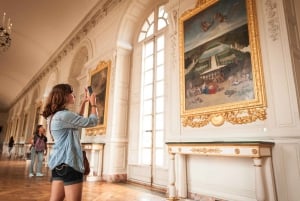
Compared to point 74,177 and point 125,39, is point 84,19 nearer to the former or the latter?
point 125,39

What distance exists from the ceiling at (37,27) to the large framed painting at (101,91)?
2.70 m

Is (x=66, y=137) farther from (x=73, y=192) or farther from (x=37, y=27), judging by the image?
(x=37, y=27)

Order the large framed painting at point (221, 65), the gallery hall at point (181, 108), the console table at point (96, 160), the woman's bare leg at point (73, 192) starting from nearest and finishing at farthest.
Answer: the woman's bare leg at point (73, 192) → the gallery hall at point (181, 108) → the large framed painting at point (221, 65) → the console table at point (96, 160)

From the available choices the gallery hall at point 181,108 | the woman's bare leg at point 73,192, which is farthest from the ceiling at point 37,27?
the woman's bare leg at point 73,192

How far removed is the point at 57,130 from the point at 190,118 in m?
2.82

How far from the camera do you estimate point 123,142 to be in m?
6.47

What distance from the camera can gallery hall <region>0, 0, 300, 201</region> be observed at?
8.63ft

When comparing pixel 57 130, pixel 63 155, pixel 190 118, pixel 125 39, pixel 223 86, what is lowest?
pixel 63 155

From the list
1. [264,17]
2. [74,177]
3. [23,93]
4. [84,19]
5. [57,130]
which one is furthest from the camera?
[23,93]

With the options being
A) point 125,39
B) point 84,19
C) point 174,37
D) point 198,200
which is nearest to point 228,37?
point 174,37

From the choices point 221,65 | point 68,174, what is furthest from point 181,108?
point 68,174

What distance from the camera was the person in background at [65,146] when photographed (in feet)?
4.71

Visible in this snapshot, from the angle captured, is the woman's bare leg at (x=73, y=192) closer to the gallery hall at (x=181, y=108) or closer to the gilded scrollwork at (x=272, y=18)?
the gallery hall at (x=181, y=108)

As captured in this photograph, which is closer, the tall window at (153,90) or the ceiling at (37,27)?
the tall window at (153,90)
